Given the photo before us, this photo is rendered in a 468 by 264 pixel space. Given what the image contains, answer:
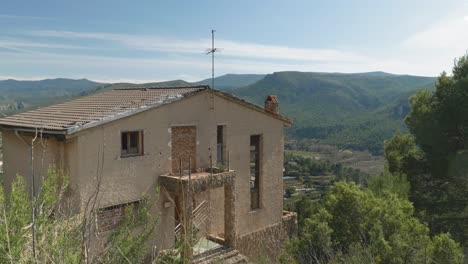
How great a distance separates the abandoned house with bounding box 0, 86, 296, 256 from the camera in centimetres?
1059

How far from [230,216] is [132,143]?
3940 millimetres

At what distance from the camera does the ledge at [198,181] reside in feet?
38.3

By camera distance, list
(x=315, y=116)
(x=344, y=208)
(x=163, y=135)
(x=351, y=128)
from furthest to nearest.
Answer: (x=315, y=116), (x=351, y=128), (x=344, y=208), (x=163, y=135)

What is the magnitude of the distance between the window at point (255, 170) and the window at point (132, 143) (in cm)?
501

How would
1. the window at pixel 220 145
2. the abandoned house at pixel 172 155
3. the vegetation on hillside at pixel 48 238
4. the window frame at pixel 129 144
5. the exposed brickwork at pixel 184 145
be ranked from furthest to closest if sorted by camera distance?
the window at pixel 220 145 → the exposed brickwork at pixel 184 145 → the window frame at pixel 129 144 → the abandoned house at pixel 172 155 → the vegetation on hillside at pixel 48 238

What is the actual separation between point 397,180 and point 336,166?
65.2 metres

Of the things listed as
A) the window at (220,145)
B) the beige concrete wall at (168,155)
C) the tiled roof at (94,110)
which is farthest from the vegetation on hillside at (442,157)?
the tiled roof at (94,110)

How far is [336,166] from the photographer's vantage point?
8131 cm

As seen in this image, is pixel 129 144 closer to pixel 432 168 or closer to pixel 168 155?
pixel 168 155

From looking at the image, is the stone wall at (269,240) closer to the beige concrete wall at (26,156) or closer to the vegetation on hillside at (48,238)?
the beige concrete wall at (26,156)

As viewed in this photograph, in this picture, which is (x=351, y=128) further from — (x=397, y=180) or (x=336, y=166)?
(x=397, y=180)

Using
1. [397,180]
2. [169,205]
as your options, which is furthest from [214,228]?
[397,180]

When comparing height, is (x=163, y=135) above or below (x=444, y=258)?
above

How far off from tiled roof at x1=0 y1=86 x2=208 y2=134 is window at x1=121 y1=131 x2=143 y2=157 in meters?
0.73
